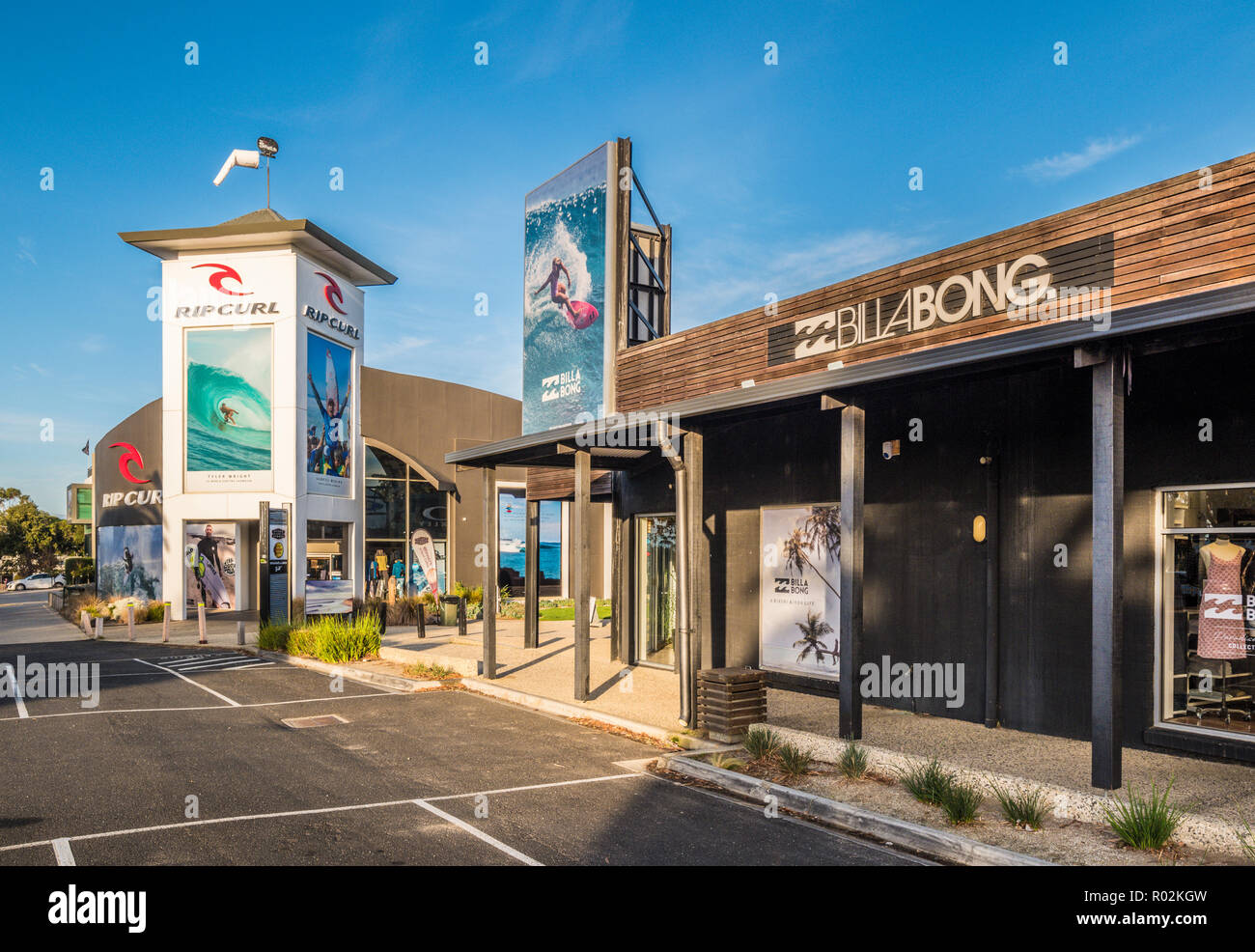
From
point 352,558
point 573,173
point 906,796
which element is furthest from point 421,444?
point 906,796

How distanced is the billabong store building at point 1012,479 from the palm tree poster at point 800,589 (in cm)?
4

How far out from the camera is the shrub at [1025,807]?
21.8 ft

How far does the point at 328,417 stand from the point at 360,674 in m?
12.9

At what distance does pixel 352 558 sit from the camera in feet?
92.1

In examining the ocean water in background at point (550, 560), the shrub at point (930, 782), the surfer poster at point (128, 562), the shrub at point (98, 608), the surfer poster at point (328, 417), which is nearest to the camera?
the shrub at point (930, 782)

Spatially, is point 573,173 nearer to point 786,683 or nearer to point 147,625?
point 786,683

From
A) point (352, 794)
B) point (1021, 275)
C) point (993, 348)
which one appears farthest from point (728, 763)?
point (1021, 275)

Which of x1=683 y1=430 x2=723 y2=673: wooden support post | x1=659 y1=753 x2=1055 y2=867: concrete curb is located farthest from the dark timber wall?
x1=659 y1=753 x2=1055 y2=867: concrete curb

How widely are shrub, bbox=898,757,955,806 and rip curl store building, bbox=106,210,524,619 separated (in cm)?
1732

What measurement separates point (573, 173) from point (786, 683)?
36.1ft

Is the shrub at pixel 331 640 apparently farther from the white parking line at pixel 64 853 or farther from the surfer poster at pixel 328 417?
the white parking line at pixel 64 853

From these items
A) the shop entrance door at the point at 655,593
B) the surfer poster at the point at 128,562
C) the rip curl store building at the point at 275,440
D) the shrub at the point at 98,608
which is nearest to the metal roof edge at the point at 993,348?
the shop entrance door at the point at 655,593

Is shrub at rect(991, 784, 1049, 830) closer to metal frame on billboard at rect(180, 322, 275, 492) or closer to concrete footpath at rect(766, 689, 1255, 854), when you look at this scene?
concrete footpath at rect(766, 689, 1255, 854)

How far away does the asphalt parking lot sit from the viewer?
635 centimetres
